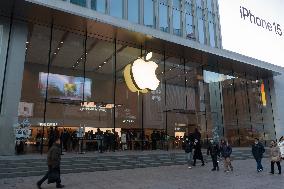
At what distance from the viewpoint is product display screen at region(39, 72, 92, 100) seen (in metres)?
22.2

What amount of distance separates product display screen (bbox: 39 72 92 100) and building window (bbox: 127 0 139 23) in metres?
6.49

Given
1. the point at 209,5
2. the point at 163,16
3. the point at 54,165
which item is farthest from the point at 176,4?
the point at 54,165

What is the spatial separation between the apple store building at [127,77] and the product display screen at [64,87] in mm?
81

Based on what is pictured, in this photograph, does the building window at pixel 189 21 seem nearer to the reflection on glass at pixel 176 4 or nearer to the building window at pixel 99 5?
the reflection on glass at pixel 176 4

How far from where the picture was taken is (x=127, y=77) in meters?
19.6

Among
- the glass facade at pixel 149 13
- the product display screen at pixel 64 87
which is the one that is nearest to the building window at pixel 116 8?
the glass facade at pixel 149 13

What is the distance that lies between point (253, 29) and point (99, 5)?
19.7 m

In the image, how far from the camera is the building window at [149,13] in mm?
24897

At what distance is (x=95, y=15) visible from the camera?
1808 cm

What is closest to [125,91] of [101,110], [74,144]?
[101,110]

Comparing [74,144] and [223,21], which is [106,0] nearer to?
[74,144]

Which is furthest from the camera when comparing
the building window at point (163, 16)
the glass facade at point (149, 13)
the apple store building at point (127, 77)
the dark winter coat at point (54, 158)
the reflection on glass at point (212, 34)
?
the reflection on glass at point (212, 34)

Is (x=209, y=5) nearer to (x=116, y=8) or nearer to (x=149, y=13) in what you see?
(x=149, y=13)

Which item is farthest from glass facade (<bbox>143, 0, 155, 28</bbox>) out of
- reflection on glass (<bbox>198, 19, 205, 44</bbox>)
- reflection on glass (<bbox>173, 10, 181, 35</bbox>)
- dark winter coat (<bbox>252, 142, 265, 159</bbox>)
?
dark winter coat (<bbox>252, 142, 265, 159</bbox>)
